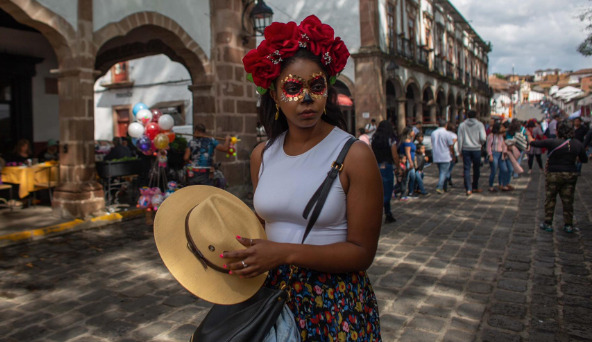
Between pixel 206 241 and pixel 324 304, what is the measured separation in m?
0.46

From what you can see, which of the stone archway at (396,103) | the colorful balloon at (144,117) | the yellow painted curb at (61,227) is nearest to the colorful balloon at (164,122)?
the colorful balloon at (144,117)

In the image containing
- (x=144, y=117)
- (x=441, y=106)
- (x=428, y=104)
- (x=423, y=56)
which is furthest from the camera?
(x=441, y=106)

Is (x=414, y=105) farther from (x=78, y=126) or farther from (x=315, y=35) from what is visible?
(x=315, y=35)

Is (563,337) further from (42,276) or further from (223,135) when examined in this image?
(223,135)

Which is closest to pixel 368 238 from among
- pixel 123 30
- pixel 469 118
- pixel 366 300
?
pixel 366 300

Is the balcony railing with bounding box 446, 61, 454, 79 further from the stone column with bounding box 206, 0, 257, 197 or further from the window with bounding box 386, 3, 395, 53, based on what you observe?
the stone column with bounding box 206, 0, 257, 197

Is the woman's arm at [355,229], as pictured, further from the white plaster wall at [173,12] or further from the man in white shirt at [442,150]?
the man in white shirt at [442,150]

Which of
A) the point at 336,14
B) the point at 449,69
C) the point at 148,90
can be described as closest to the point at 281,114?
the point at 148,90

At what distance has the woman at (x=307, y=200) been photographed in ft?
4.78

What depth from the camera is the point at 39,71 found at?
11656 millimetres

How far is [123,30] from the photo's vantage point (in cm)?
809

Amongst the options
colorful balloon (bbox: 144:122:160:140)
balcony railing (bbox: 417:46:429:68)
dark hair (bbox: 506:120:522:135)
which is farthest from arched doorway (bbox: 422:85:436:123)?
colorful balloon (bbox: 144:122:160:140)

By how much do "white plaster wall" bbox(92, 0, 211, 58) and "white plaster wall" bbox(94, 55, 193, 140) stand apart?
914 cm

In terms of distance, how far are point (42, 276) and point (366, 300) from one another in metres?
4.45
